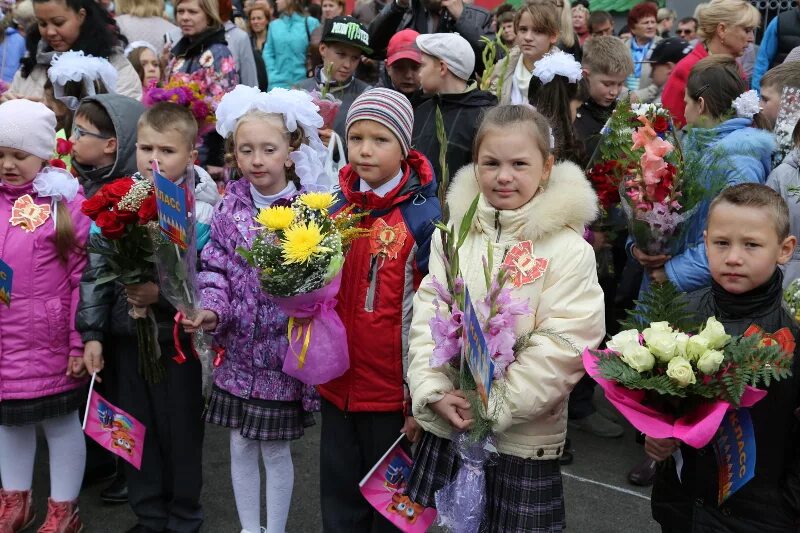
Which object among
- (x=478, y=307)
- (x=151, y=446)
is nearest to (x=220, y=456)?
(x=151, y=446)

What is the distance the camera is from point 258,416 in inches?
150

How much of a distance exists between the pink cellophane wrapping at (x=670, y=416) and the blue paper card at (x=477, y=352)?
1.10ft

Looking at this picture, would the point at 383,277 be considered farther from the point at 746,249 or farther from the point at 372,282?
the point at 746,249

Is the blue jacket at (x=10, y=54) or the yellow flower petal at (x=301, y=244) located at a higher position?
the blue jacket at (x=10, y=54)

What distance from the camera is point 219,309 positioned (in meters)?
3.76

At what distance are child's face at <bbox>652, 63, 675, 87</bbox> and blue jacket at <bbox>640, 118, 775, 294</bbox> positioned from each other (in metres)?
4.19

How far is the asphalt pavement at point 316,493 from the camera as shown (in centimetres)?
441

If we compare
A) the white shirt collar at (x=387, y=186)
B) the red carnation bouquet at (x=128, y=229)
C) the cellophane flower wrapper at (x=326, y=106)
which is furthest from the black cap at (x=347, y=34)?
the white shirt collar at (x=387, y=186)

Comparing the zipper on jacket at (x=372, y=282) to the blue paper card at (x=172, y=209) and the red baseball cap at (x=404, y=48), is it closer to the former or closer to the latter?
the blue paper card at (x=172, y=209)

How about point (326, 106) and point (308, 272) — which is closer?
point (308, 272)

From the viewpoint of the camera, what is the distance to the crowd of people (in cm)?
296

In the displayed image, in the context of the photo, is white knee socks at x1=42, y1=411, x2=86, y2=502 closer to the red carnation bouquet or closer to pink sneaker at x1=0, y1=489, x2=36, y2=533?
pink sneaker at x1=0, y1=489, x2=36, y2=533

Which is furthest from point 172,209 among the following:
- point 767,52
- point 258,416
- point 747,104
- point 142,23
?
point 767,52

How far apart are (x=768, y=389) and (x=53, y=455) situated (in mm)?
3320
